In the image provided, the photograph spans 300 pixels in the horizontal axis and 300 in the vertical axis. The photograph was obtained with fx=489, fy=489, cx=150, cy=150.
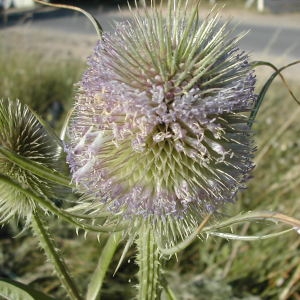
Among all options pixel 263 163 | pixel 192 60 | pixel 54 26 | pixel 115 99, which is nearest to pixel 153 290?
pixel 115 99

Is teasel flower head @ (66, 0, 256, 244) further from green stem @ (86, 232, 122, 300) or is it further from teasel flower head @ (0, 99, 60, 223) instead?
teasel flower head @ (0, 99, 60, 223)

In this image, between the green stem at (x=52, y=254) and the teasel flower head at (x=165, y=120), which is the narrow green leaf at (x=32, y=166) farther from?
the green stem at (x=52, y=254)

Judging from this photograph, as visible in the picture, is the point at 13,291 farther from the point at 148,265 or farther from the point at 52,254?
the point at 148,265

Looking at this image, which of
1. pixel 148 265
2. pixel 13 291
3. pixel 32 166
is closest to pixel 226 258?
pixel 148 265

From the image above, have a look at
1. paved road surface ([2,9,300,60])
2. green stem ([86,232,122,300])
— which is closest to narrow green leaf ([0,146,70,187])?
green stem ([86,232,122,300])

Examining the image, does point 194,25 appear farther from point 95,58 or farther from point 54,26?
point 54,26

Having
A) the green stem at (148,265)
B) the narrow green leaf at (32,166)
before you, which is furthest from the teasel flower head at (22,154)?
the green stem at (148,265)

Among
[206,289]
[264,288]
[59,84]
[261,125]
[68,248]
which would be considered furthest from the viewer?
[59,84]
